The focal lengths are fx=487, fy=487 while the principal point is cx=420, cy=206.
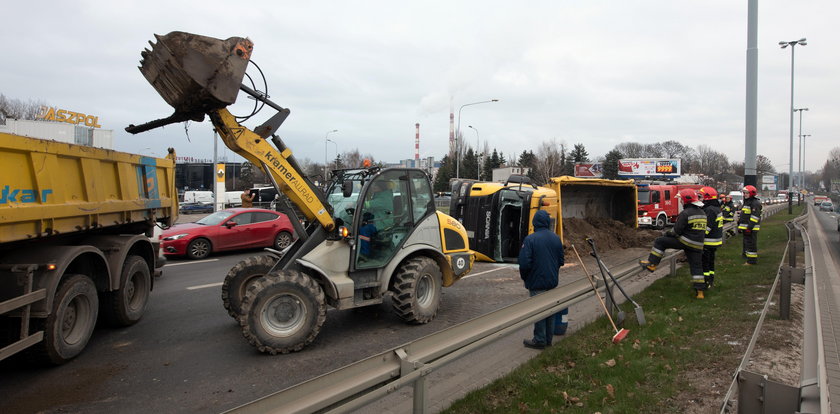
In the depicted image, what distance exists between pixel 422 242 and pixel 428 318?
3.47 feet

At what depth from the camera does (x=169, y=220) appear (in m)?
7.96

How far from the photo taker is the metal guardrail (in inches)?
100

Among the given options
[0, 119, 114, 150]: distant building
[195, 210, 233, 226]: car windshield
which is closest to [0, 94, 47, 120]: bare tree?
[0, 119, 114, 150]: distant building

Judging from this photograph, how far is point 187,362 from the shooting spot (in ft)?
17.5

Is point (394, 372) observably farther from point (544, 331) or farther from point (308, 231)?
point (308, 231)

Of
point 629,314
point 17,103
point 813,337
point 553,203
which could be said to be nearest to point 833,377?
point 813,337

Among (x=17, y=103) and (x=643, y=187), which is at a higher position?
(x=17, y=103)

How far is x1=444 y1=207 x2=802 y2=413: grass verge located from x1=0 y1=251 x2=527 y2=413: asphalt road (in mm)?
1809

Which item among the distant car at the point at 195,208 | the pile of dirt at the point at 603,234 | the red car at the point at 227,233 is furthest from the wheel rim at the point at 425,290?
the distant car at the point at 195,208

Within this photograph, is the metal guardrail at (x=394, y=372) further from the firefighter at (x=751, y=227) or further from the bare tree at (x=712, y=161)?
the bare tree at (x=712, y=161)

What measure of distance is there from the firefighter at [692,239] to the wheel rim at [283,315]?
17.0 ft

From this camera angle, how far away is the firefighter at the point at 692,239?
24.9ft

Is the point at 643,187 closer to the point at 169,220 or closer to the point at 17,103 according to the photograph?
the point at 169,220

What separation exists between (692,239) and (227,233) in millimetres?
11361
